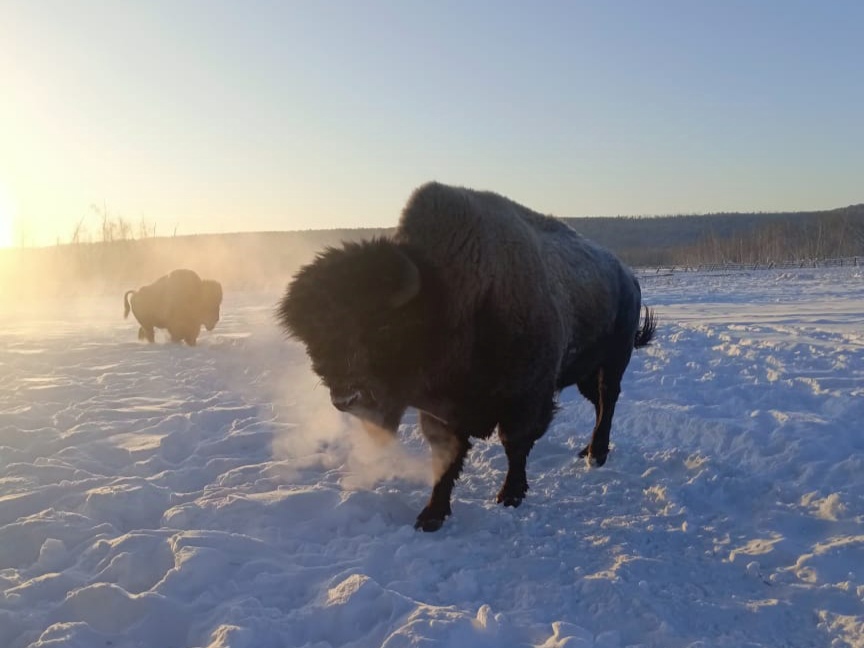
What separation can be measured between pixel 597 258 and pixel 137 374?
281 inches

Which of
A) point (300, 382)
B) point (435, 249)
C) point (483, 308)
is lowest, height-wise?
point (300, 382)

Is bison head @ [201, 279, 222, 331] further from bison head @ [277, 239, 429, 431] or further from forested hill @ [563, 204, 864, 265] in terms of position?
forested hill @ [563, 204, 864, 265]

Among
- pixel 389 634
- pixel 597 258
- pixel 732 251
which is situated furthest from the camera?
pixel 732 251

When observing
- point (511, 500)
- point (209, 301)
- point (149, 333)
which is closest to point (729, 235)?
point (209, 301)

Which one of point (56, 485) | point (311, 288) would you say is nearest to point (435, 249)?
point (311, 288)

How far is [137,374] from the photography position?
31.7 feet

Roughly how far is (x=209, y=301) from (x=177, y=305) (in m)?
1.06

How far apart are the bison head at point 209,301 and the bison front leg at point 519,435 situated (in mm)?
11787

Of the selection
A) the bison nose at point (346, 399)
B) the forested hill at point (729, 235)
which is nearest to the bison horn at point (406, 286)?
the bison nose at point (346, 399)

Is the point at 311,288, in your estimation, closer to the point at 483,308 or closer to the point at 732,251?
the point at 483,308

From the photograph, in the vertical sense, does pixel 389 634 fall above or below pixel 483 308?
below

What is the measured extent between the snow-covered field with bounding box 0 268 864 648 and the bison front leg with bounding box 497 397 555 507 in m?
0.13

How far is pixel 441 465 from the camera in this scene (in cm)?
422

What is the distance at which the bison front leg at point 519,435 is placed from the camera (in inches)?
163
